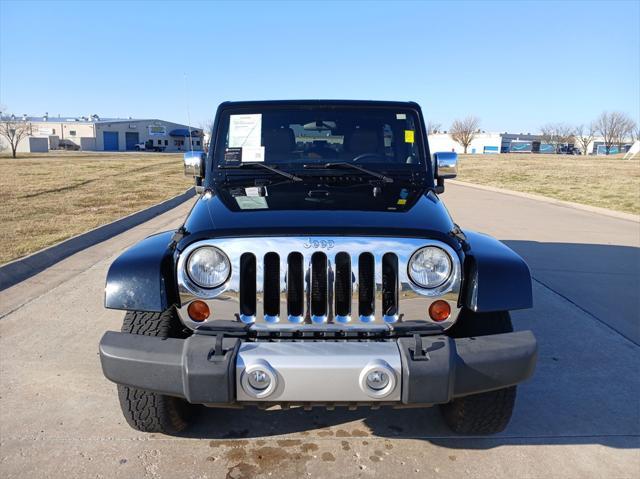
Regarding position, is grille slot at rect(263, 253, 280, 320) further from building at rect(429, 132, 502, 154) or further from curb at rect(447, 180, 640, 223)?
building at rect(429, 132, 502, 154)

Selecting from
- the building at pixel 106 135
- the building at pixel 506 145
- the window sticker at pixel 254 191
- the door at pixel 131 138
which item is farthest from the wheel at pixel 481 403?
the building at pixel 506 145

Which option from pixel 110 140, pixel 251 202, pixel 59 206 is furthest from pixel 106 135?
pixel 251 202

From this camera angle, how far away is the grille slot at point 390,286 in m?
2.41

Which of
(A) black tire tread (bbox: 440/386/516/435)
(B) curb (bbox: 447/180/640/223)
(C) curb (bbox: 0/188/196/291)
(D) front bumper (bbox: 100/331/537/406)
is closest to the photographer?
(D) front bumper (bbox: 100/331/537/406)

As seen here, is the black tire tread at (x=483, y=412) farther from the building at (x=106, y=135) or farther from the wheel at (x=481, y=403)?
the building at (x=106, y=135)

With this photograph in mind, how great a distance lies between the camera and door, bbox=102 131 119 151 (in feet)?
266

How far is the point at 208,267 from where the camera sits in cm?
244

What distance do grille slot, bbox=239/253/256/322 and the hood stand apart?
125mm

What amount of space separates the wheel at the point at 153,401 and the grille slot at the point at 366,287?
93cm

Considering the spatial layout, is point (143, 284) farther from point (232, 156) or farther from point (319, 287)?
point (232, 156)

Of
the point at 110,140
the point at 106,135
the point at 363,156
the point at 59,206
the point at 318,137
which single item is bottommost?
the point at 59,206

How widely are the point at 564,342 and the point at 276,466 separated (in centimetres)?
276

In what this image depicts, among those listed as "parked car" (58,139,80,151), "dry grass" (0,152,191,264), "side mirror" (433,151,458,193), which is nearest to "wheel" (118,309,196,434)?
"side mirror" (433,151,458,193)

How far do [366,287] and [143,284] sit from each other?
1020 millimetres
